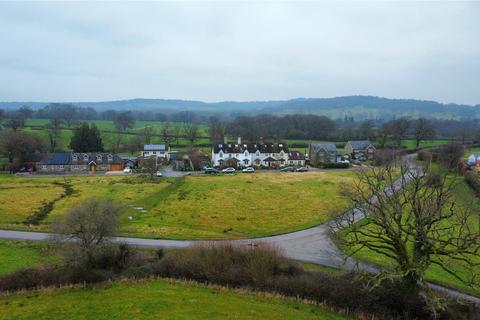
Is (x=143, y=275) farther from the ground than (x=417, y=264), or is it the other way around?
(x=417, y=264)

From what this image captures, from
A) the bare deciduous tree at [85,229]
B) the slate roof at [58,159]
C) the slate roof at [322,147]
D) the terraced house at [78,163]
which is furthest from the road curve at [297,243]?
the slate roof at [322,147]

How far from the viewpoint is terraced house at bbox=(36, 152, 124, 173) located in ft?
230

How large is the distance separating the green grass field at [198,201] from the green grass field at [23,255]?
197 inches

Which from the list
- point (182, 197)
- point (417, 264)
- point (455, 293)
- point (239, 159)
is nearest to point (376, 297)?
point (417, 264)

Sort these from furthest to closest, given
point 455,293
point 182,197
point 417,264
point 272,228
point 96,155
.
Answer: point 96,155 → point 182,197 → point 272,228 → point 455,293 → point 417,264

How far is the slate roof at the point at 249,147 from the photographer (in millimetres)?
81000

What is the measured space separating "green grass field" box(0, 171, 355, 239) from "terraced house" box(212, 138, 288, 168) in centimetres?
1545

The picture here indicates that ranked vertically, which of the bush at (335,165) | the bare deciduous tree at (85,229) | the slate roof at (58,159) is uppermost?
the bare deciduous tree at (85,229)

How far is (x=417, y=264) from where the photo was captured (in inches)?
734

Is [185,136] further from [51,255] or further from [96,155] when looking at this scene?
[51,255]

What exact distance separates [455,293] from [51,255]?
2712 cm

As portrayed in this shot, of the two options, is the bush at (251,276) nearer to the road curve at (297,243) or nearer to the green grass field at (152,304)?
the green grass field at (152,304)

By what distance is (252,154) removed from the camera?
81.9 metres

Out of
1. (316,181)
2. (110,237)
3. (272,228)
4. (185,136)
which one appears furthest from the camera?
(185,136)
